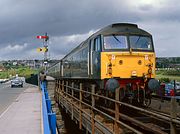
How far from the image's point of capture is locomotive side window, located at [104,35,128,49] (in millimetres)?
14061

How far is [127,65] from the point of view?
1380 centimetres

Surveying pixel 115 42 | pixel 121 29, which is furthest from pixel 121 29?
pixel 115 42

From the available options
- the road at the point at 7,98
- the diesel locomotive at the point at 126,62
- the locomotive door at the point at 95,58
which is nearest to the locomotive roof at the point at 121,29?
the diesel locomotive at the point at 126,62

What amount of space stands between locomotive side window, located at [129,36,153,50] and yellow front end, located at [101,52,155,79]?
0.33 m

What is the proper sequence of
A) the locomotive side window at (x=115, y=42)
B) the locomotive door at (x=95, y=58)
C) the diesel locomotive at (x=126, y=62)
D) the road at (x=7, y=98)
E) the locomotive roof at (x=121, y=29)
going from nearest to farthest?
the diesel locomotive at (x=126, y=62), the locomotive side window at (x=115, y=42), the locomotive door at (x=95, y=58), the locomotive roof at (x=121, y=29), the road at (x=7, y=98)

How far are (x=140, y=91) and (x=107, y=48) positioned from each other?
2.05 metres

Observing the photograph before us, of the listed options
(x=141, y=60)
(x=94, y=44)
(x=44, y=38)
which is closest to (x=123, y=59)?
(x=141, y=60)

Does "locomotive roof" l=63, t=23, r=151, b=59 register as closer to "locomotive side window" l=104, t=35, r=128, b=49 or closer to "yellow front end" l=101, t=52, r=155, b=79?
"locomotive side window" l=104, t=35, r=128, b=49

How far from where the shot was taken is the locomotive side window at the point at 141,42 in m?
14.3

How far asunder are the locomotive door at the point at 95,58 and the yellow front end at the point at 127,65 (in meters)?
0.49

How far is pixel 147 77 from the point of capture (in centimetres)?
1398

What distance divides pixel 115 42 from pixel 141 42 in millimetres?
1084

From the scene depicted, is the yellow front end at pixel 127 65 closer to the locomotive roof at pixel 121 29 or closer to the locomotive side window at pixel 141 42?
the locomotive side window at pixel 141 42

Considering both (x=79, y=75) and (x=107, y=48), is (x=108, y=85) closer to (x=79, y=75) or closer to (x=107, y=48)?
(x=107, y=48)
